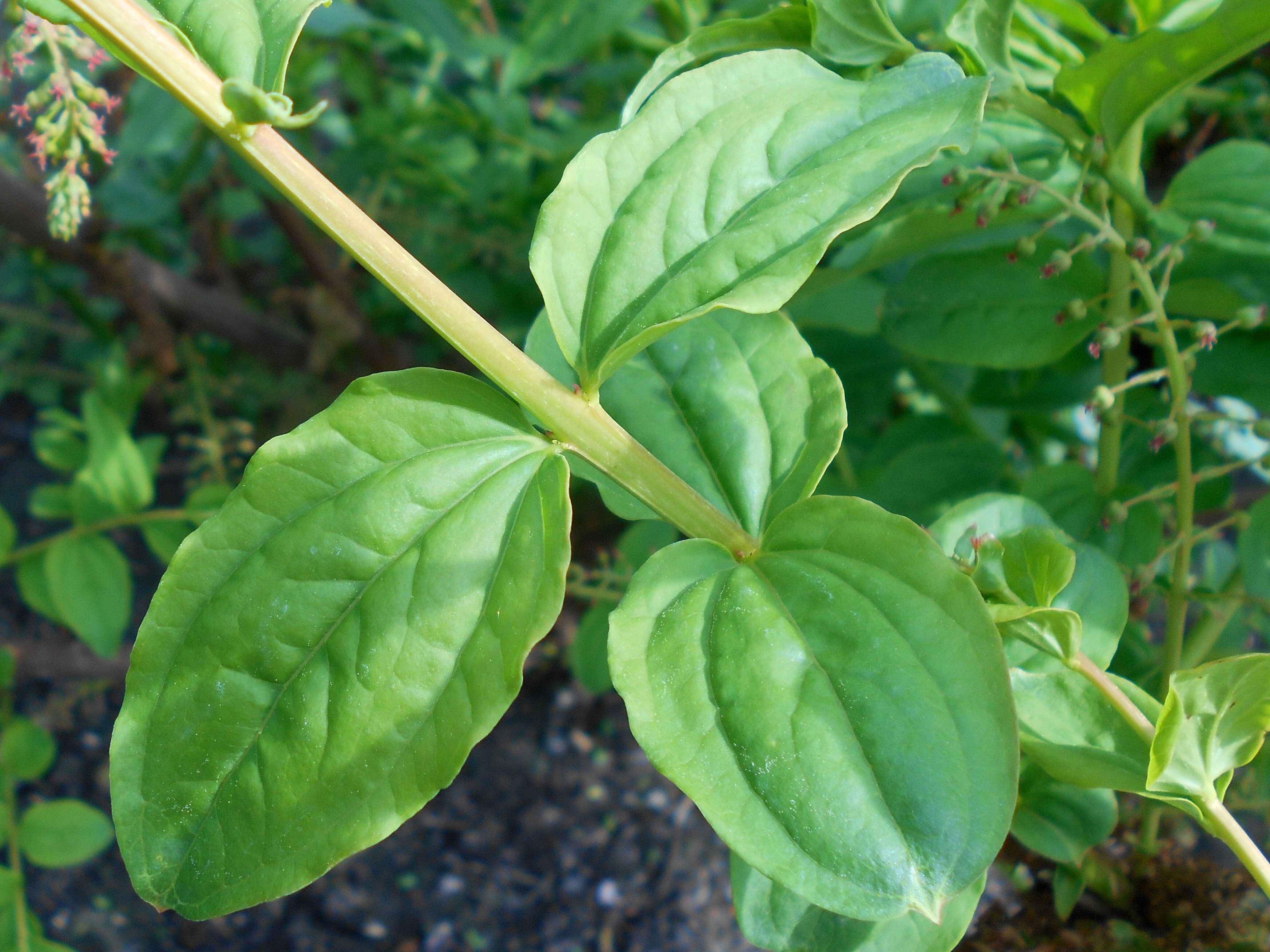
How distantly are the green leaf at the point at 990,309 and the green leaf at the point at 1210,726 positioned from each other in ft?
1.13

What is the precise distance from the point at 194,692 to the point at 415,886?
3.13ft

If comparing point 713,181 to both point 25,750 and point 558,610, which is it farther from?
point 25,750

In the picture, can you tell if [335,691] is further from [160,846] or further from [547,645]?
[547,645]

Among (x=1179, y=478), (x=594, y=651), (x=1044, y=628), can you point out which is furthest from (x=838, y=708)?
(x=594, y=651)

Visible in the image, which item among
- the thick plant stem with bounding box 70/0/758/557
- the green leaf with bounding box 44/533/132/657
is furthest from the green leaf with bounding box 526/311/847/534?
the green leaf with bounding box 44/533/132/657

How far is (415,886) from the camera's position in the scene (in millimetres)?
1344

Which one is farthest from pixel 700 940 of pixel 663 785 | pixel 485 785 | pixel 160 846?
pixel 160 846

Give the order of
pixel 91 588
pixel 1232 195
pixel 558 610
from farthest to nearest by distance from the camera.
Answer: pixel 91 588
pixel 1232 195
pixel 558 610

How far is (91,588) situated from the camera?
1070mm

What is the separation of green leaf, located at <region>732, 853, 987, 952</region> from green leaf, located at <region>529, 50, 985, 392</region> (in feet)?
1.12

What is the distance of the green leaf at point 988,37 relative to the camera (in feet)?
1.98

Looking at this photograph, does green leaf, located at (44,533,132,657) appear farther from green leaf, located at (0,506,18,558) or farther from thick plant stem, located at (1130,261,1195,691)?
thick plant stem, located at (1130,261,1195,691)

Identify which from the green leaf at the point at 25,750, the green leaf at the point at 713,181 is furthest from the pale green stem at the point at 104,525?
the green leaf at the point at 713,181

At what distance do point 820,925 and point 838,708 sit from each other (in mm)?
209
